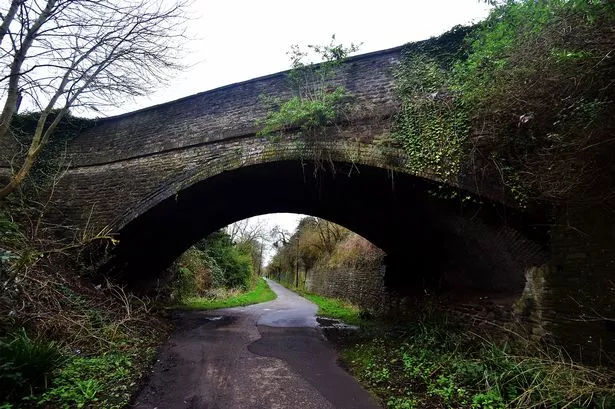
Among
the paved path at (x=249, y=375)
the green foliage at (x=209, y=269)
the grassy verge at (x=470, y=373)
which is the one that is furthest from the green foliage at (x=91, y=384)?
the green foliage at (x=209, y=269)

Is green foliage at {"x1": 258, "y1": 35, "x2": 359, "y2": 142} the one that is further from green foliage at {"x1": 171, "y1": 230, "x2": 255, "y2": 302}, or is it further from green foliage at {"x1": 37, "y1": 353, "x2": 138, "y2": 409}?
green foliage at {"x1": 171, "y1": 230, "x2": 255, "y2": 302}

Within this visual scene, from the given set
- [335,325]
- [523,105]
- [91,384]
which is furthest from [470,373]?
[335,325]

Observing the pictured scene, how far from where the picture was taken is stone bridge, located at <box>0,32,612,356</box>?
244 inches

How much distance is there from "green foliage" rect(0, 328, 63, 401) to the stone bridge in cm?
311

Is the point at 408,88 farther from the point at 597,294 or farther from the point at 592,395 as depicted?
the point at 592,395

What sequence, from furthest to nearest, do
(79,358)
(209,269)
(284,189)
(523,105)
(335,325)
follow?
(209,269), (335,325), (284,189), (523,105), (79,358)

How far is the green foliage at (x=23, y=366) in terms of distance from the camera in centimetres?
344

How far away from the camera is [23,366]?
361 centimetres

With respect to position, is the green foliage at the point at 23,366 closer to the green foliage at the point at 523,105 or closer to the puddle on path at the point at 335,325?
the green foliage at the point at 523,105

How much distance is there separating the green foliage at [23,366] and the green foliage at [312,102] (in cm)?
522

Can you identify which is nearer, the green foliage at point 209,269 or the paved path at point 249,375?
the paved path at point 249,375

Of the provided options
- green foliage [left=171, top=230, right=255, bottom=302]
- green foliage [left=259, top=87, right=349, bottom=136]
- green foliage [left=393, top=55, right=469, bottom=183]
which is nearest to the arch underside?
green foliage [left=393, top=55, right=469, bottom=183]

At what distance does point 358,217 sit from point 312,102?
12.1ft

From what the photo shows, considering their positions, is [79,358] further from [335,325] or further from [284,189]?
[335,325]
